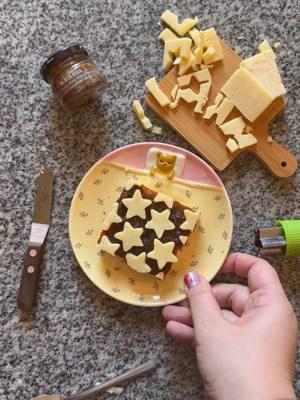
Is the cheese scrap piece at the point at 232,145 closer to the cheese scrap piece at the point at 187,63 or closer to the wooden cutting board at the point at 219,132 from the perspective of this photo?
the wooden cutting board at the point at 219,132

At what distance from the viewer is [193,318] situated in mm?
902

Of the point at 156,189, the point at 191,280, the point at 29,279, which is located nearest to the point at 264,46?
the point at 156,189

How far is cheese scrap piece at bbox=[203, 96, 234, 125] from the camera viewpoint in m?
0.98

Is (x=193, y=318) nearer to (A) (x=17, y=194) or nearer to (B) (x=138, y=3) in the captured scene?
(A) (x=17, y=194)

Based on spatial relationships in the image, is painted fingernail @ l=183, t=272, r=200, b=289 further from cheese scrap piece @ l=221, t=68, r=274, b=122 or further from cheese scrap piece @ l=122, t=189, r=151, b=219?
cheese scrap piece @ l=221, t=68, r=274, b=122

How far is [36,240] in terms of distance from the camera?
0.99 meters

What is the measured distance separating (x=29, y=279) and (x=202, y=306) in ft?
0.94

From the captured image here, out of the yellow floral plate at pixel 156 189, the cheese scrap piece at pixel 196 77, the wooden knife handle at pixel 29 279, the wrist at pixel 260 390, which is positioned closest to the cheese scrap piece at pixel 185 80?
the cheese scrap piece at pixel 196 77

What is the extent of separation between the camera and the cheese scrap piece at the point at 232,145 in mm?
977

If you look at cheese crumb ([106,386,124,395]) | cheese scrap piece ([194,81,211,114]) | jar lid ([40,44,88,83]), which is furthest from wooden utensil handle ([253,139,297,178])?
cheese crumb ([106,386,124,395])

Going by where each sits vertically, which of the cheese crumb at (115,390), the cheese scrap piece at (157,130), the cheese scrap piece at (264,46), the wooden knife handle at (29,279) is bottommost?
the cheese crumb at (115,390)

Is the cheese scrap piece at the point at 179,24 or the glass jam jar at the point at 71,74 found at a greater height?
the cheese scrap piece at the point at 179,24

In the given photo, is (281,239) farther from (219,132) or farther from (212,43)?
(212,43)

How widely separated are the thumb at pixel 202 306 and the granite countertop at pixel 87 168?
0.11m
